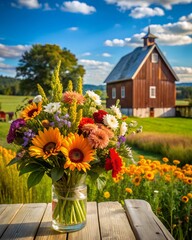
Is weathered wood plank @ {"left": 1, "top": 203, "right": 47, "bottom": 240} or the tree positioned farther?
the tree

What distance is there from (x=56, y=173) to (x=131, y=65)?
16.1m

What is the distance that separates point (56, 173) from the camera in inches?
47.0

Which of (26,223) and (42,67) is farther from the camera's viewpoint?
(42,67)

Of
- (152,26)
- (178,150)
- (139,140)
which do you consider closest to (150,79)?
(152,26)

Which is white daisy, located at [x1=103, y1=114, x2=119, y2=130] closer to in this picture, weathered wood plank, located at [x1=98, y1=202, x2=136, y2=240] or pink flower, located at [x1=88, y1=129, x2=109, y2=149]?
pink flower, located at [x1=88, y1=129, x2=109, y2=149]

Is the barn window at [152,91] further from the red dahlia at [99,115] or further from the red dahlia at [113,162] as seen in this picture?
the red dahlia at [113,162]

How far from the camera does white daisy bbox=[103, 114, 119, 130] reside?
1.27 m

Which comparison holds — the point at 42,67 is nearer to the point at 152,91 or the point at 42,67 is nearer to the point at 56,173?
the point at 152,91

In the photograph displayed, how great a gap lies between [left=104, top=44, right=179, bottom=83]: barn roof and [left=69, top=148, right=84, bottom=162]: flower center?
14758mm

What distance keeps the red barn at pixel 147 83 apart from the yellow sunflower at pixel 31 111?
48.1ft

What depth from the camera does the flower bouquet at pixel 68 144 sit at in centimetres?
118

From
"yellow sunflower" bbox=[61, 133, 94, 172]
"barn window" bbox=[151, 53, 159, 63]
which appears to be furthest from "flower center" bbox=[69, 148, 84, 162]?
"barn window" bbox=[151, 53, 159, 63]

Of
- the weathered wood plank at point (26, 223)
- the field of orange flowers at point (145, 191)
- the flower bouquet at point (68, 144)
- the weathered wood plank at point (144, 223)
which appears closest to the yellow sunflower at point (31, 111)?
the flower bouquet at point (68, 144)

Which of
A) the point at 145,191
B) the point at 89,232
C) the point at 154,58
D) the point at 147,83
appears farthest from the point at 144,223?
the point at 154,58
